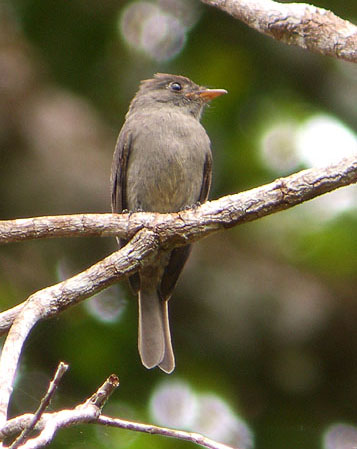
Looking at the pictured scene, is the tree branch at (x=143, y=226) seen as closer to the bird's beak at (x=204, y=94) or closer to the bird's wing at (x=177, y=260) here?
the bird's wing at (x=177, y=260)

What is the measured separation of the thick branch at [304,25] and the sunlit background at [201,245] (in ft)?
7.38

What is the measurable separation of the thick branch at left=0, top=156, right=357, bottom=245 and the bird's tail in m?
1.47

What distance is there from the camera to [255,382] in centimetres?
619

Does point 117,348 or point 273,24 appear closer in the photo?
point 273,24

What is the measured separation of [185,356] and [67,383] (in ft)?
2.88

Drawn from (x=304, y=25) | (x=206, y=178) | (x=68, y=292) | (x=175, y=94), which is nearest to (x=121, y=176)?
(x=206, y=178)

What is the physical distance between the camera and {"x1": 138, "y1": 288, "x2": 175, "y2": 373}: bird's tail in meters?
5.45

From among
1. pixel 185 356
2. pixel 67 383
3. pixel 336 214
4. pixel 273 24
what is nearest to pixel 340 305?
pixel 336 214

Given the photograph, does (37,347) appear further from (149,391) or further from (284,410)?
(284,410)

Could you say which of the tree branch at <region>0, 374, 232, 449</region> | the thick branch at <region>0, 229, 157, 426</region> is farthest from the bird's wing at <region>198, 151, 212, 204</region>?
the tree branch at <region>0, 374, 232, 449</region>

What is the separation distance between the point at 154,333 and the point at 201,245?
0.98 meters

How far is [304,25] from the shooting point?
163 inches

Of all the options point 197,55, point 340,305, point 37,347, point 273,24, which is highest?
point 273,24

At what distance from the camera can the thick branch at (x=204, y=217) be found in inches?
151
